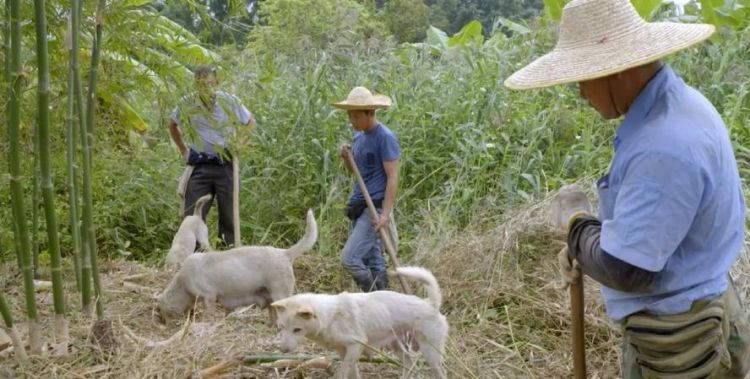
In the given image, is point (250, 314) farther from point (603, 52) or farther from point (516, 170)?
point (603, 52)

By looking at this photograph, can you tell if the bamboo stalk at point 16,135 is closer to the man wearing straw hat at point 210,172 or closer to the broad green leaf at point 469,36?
the man wearing straw hat at point 210,172

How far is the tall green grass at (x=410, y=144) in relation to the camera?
8.34 m

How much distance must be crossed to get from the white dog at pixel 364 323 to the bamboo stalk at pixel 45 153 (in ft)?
3.81

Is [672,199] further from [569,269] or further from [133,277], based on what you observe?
[133,277]

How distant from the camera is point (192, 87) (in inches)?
213

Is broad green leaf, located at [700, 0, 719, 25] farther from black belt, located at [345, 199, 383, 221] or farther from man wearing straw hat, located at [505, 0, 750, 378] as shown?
man wearing straw hat, located at [505, 0, 750, 378]

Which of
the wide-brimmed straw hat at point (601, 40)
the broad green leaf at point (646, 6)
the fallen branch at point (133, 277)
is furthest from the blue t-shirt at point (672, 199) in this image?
the broad green leaf at point (646, 6)

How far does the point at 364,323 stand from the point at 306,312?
45 cm

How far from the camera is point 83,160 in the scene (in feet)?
15.5

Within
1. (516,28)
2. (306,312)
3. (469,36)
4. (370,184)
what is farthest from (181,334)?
(469,36)

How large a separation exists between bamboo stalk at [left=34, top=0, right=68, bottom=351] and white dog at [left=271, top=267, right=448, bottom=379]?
3.81 ft

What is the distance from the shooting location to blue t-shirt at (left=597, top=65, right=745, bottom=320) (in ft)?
8.45

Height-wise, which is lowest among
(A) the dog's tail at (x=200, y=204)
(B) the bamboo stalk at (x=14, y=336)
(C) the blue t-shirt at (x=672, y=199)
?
(A) the dog's tail at (x=200, y=204)

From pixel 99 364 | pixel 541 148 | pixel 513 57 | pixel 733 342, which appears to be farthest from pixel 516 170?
pixel 733 342
